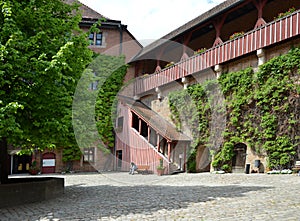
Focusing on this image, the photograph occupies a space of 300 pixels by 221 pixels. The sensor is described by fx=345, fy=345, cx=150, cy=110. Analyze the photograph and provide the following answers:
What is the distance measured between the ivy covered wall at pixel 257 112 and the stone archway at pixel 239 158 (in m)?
0.21

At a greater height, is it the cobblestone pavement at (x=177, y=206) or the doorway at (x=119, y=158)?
the doorway at (x=119, y=158)

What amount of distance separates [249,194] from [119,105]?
17295 mm

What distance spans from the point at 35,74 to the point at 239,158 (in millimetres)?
10703

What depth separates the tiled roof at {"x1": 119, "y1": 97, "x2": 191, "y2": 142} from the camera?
62.3ft

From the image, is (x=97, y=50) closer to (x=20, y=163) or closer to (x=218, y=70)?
(x=20, y=163)

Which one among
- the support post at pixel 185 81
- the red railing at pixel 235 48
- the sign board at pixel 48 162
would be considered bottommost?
the sign board at pixel 48 162

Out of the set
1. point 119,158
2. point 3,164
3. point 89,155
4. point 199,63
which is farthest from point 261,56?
point 89,155

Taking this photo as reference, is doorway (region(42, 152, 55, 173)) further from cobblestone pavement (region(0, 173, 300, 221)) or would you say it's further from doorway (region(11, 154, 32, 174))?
cobblestone pavement (region(0, 173, 300, 221))

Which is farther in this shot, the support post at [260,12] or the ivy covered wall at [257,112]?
the support post at [260,12]

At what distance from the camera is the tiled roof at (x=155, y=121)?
62.3 ft

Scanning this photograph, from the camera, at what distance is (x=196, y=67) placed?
18.7m

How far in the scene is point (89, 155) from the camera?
25.1m

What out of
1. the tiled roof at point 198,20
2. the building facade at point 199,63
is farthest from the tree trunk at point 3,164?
the tiled roof at point 198,20

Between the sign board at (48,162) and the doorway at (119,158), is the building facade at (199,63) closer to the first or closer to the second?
the doorway at (119,158)
